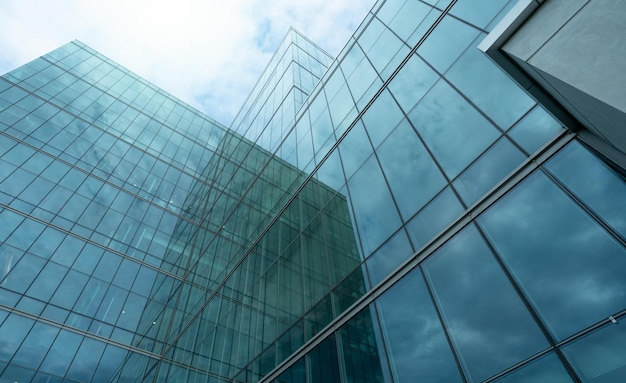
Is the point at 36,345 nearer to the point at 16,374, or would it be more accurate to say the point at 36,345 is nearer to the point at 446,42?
the point at 16,374

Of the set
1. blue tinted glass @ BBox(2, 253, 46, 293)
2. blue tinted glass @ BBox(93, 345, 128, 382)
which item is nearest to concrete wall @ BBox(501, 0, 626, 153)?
blue tinted glass @ BBox(93, 345, 128, 382)

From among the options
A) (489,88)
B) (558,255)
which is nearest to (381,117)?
(489,88)

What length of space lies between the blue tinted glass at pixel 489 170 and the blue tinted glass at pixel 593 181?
0.79 m

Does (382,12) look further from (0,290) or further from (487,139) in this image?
(0,290)

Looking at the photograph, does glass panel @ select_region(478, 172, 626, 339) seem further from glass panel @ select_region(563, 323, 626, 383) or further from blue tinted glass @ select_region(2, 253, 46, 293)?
blue tinted glass @ select_region(2, 253, 46, 293)

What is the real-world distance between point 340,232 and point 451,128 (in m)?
4.89

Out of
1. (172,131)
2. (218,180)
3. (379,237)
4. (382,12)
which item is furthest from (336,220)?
(172,131)

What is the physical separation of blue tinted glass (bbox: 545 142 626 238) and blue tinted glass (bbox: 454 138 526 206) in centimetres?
79

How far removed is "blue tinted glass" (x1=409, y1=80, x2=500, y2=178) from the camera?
8531mm

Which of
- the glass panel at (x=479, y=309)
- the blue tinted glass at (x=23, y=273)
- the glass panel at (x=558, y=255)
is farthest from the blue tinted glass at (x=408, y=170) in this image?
the blue tinted glass at (x=23, y=273)

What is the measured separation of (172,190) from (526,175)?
1231 inches

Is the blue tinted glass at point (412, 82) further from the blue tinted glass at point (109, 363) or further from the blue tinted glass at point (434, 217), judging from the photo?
the blue tinted glass at point (109, 363)

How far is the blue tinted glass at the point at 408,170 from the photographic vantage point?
9.37 meters

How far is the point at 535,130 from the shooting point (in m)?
7.41
